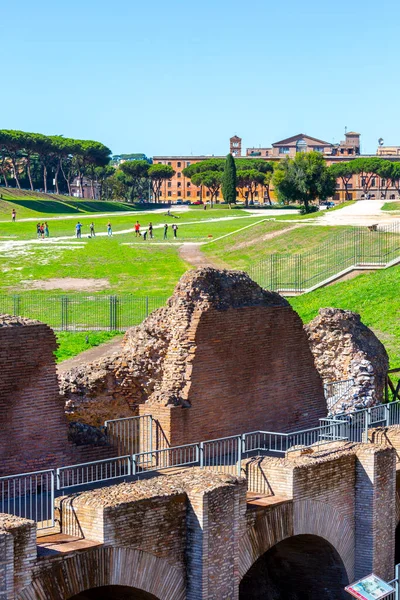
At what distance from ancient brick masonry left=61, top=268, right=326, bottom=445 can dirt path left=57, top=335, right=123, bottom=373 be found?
10.0 meters

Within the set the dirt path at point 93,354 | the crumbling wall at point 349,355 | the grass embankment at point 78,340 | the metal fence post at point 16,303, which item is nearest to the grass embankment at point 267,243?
the grass embankment at point 78,340

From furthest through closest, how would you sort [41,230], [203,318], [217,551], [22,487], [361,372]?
[41,230], [361,372], [203,318], [22,487], [217,551]

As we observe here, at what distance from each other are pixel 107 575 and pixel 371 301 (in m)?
22.4

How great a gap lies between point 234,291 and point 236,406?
164 centimetres

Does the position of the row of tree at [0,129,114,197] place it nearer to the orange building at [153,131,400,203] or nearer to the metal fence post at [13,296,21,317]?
the orange building at [153,131,400,203]

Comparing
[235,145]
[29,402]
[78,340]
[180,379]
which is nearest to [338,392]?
[180,379]

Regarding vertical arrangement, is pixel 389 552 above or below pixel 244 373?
below

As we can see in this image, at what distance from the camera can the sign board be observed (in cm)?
1142

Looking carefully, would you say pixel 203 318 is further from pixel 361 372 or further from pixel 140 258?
pixel 140 258

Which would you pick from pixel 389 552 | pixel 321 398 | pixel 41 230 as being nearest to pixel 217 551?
pixel 389 552

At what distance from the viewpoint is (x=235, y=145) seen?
165000 millimetres

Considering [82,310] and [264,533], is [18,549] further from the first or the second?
[82,310]

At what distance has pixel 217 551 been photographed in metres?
11.3

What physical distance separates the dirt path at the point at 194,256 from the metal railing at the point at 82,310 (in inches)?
371
